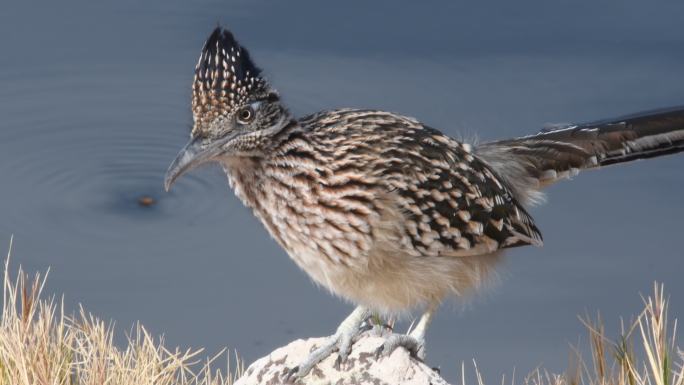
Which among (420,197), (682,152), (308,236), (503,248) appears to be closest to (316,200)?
(308,236)

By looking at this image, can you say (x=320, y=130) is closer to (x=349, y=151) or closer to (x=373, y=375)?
(x=349, y=151)

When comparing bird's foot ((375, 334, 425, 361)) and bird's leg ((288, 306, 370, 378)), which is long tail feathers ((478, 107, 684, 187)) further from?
bird's leg ((288, 306, 370, 378))

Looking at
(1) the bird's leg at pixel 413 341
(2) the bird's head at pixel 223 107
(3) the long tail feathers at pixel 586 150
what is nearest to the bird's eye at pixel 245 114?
(2) the bird's head at pixel 223 107

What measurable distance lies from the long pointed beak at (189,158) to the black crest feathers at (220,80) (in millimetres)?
79

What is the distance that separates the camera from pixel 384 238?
5.33 m

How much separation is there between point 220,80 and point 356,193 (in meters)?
0.76

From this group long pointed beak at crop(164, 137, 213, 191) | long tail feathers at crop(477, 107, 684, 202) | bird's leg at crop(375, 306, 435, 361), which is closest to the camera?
long pointed beak at crop(164, 137, 213, 191)

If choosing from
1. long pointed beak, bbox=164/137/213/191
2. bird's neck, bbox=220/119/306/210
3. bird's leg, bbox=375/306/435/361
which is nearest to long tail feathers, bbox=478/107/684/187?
bird's leg, bbox=375/306/435/361

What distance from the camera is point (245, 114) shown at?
520cm

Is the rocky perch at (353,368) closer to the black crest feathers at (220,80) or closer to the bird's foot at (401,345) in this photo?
the bird's foot at (401,345)

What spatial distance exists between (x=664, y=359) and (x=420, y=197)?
4.04ft

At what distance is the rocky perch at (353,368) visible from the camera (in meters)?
5.06

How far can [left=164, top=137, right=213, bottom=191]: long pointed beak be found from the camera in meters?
5.04

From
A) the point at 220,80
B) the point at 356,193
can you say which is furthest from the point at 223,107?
the point at 356,193
